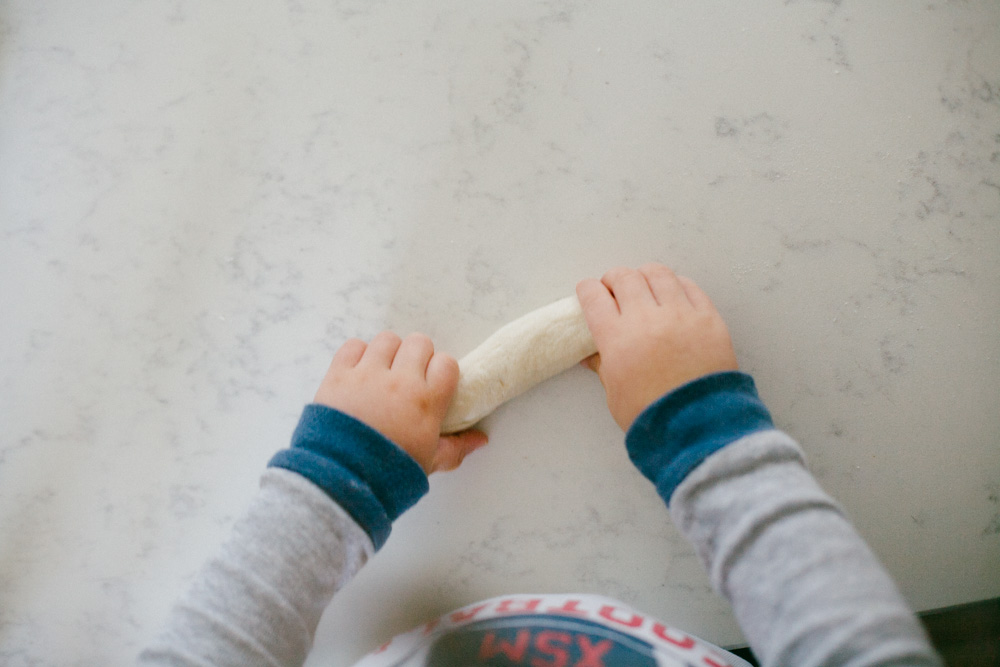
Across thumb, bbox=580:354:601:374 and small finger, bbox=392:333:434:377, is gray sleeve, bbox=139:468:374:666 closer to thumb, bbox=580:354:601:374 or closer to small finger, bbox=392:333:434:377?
small finger, bbox=392:333:434:377

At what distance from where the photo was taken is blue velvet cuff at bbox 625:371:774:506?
58 centimetres

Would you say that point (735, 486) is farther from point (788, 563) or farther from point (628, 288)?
point (628, 288)

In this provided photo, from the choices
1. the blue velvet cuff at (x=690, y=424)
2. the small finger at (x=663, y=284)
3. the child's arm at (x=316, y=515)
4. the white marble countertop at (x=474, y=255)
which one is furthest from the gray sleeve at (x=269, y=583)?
the small finger at (x=663, y=284)

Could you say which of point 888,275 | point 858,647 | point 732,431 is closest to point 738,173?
point 888,275

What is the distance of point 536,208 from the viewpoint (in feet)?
2.34

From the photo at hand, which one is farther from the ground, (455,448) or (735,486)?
(455,448)

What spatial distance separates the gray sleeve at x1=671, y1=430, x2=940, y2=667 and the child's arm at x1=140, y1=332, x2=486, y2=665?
29 centimetres

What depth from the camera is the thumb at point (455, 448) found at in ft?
2.18

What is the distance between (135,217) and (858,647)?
2.97 ft

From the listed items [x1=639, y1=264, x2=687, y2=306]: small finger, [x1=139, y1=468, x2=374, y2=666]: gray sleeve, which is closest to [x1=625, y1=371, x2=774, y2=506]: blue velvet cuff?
[x1=639, y1=264, x2=687, y2=306]: small finger

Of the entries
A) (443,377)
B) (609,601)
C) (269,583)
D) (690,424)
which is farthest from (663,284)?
(269,583)

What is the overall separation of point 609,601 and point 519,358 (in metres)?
0.31

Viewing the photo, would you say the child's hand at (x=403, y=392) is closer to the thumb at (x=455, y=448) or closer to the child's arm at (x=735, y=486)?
the thumb at (x=455, y=448)

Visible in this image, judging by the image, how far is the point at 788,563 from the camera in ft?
1.72
